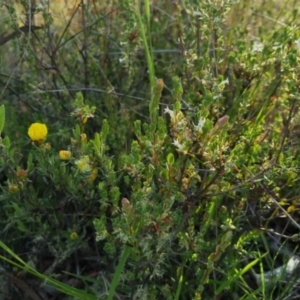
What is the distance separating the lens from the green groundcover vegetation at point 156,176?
134 cm

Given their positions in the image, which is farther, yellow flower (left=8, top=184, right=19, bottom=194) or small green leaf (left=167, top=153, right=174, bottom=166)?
Result: yellow flower (left=8, top=184, right=19, bottom=194)

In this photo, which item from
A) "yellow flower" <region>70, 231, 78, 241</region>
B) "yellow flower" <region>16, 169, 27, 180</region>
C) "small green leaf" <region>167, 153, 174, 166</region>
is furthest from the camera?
"yellow flower" <region>70, 231, 78, 241</region>

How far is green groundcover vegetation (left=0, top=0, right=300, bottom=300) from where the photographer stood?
1342 millimetres

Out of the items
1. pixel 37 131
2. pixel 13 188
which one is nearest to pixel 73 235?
pixel 13 188

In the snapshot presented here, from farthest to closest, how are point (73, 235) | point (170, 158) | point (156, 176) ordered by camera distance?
point (73, 235) → point (156, 176) → point (170, 158)

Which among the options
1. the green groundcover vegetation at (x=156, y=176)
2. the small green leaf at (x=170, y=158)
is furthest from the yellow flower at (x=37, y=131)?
the small green leaf at (x=170, y=158)

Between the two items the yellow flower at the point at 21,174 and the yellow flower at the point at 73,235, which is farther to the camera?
the yellow flower at the point at 73,235

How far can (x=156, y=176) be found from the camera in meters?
1.42

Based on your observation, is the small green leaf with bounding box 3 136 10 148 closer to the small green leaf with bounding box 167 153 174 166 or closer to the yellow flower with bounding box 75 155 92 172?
the yellow flower with bounding box 75 155 92 172

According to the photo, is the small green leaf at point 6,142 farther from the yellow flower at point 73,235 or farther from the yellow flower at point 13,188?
the yellow flower at point 73,235

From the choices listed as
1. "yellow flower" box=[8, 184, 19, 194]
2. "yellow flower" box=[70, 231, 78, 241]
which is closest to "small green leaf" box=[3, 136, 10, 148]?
"yellow flower" box=[8, 184, 19, 194]

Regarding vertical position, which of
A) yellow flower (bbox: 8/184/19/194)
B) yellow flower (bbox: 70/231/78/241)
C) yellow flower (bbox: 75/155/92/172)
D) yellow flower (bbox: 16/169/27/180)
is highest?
yellow flower (bbox: 75/155/92/172)

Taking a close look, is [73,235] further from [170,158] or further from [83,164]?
[170,158]

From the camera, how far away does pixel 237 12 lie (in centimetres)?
226
